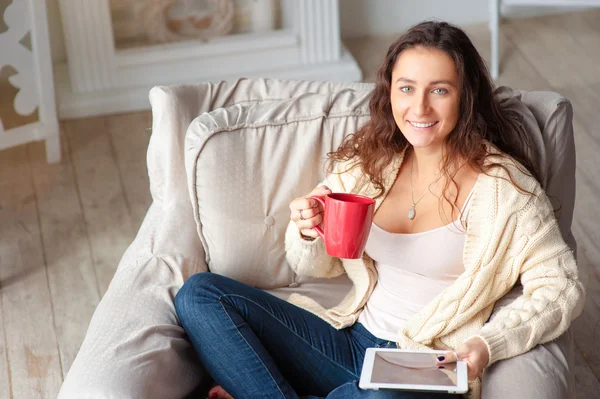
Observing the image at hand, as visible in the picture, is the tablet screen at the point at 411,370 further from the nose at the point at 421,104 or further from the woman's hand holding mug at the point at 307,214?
the nose at the point at 421,104

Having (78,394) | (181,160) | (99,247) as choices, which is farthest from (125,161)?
(78,394)

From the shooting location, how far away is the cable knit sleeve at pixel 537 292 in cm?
151

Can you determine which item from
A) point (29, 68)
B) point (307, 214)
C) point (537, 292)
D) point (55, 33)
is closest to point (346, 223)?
point (307, 214)

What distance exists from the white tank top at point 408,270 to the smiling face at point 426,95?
0.15m

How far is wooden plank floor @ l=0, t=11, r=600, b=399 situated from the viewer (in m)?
2.37

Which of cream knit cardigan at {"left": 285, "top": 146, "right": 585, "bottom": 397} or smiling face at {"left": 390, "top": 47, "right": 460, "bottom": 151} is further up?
smiling face at {"left": 390, "top": 47, "right": 460, "bottom": 151}

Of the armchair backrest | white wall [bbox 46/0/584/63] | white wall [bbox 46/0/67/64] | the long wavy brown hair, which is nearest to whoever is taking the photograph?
the long wavy brown hair

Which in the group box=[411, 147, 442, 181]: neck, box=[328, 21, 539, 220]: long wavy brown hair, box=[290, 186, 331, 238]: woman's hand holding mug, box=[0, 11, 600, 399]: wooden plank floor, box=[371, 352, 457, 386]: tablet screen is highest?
box=[328, 21, 539, 220]: long wavy brown hair

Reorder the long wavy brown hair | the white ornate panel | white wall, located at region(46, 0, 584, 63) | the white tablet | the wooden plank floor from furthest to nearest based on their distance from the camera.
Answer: white wall, located at region(46, 0, 584, 63) < the white ornate panel < the wooden plank floor < the long wavy brown hair < the white tablet

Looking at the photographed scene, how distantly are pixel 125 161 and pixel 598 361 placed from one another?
6.19 ft

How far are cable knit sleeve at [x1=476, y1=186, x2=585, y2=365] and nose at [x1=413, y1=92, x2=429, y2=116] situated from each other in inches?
10.3

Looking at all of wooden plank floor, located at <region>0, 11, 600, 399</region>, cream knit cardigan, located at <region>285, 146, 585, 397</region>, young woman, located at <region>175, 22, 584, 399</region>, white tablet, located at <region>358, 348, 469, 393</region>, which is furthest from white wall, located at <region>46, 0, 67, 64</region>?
white tablet, located at <region>358, 348, 469, 393</region>

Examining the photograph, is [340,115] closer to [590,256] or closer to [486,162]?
[486,162]

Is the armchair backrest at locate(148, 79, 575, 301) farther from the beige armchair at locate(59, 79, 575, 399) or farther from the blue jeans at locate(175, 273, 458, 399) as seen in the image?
the blue jeans at locate(175, 273, 458, 399)
